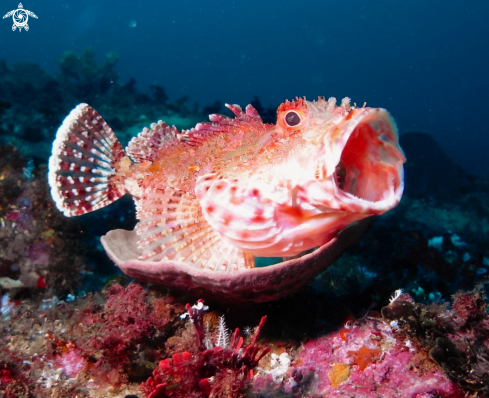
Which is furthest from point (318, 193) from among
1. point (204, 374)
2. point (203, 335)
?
point (204, 374)

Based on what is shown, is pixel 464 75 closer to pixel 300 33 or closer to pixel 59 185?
pixel 300 33

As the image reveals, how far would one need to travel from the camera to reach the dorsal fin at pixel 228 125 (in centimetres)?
339

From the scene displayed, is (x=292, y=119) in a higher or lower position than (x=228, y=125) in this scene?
lower

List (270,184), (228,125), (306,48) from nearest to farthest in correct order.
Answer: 1. (270,184)
2. (228,125)
3. (306,48)

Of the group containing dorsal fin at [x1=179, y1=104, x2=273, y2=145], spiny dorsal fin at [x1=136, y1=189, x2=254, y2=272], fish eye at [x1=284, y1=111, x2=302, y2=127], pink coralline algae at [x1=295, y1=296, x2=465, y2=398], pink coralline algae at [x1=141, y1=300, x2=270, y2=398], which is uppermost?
dorsal fin at [x1=179, y1=104, x2=273, y2=145]

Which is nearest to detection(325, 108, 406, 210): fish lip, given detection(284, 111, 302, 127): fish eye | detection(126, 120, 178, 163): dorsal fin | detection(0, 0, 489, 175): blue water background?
detection(284, 111, 302, 127): fish eye

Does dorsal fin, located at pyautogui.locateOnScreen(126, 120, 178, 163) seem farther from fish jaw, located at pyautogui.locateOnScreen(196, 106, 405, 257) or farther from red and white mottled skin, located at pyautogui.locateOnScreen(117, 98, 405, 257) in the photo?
→ fish jaw, located at pyautogui.locateOnScreen(196, 106, 405, 257)

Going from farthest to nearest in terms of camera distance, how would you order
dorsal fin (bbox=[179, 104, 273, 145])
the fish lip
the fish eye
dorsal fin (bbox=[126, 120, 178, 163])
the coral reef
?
dorsal fin (bbox=[126, 120, 178, 163]), dorsal fin (bbox=[179, 104, 273, 145]), the fish eye, the fish lip, the coral reef

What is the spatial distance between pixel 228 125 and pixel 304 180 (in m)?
1.46

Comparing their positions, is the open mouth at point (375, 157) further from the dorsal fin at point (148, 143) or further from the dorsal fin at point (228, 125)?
the dorsal fin at point (148, 143)

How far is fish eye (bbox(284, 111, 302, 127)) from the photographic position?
107 inches

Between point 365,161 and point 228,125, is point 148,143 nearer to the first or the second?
point 228,125

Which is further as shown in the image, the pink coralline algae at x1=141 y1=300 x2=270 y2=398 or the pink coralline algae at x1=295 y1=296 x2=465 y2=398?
the pink coralline algae at x1=295 y1=296 x2=465 y2=398

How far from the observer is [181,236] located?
3.15 m
